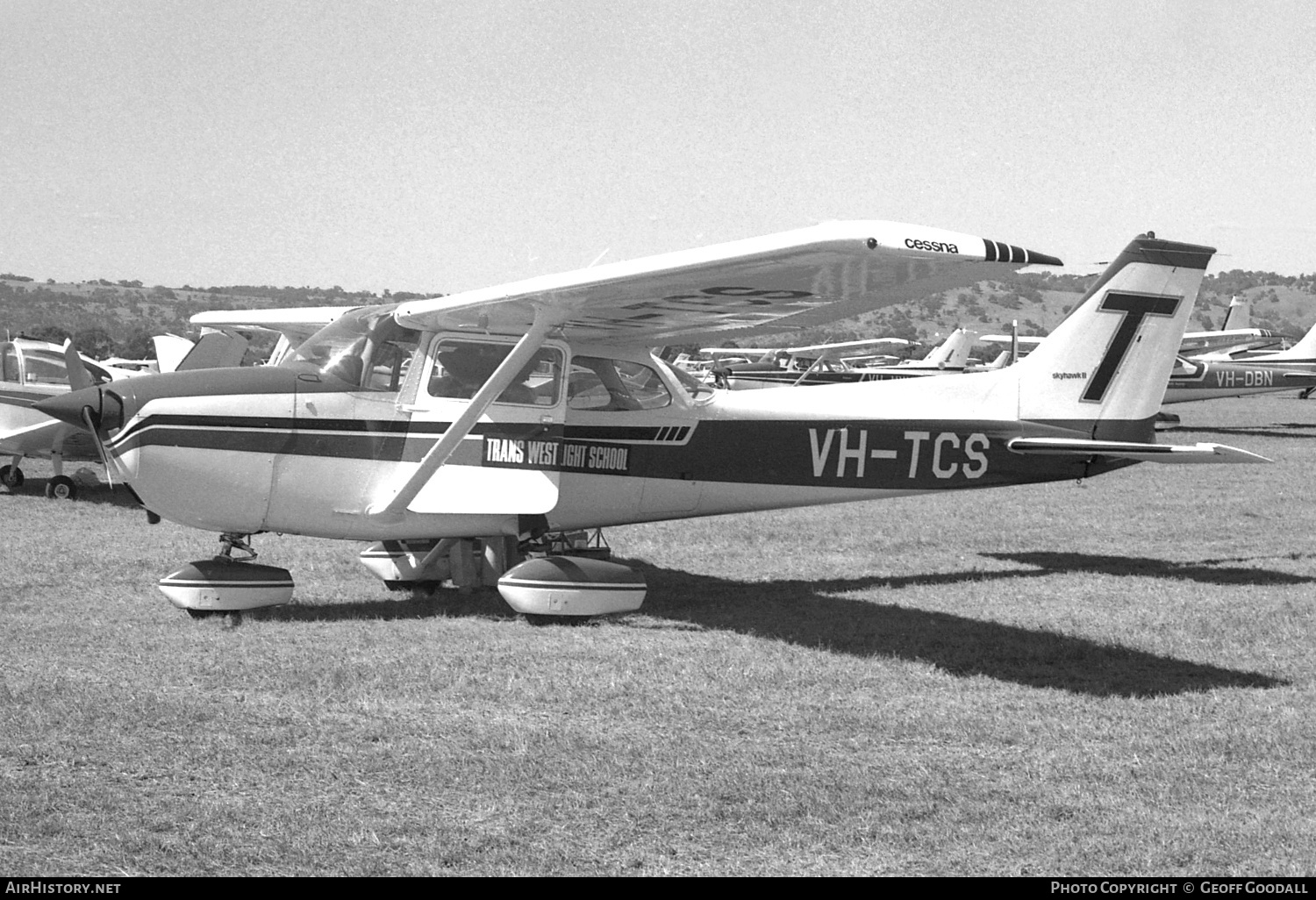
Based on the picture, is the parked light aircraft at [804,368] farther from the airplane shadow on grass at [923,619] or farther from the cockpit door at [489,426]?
the cockpit door at [489,426]

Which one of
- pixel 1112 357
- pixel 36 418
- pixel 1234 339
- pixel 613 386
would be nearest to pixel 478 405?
pixel 613 386

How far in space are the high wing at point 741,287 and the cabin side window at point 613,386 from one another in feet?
0.55

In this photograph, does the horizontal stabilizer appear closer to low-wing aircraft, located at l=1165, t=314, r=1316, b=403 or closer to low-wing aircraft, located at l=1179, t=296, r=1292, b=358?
low-wing aircraft, located at l=1165, t=314, r=1316, b=403

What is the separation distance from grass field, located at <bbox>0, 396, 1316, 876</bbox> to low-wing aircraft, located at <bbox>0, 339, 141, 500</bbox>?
218 inches

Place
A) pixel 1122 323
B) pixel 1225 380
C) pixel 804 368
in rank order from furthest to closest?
pixel 804 368 < pixel 1225 380 < pixel 1122 323

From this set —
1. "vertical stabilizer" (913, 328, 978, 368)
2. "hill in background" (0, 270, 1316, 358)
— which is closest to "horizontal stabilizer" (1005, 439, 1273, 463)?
"vertical stabilizer" (913, 328, 978, 368)

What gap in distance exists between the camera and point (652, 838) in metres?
4.12

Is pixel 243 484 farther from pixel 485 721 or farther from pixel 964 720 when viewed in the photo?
pixel 964 720

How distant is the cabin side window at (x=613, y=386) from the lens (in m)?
8.48

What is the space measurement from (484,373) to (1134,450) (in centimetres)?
432

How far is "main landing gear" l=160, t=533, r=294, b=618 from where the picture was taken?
7.59m

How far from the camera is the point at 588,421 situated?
847 centimetres

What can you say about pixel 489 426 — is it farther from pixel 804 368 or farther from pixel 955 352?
pixel 804 368

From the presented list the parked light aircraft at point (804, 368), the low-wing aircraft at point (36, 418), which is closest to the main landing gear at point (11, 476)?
the low-wing aircraft at point (36, 418)
